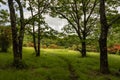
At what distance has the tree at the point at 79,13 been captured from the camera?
31031 millimetres

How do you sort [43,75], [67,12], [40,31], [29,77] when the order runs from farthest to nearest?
[67,12], [40,31], [43,75], [29,77]

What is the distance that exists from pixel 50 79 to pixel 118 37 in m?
23.2

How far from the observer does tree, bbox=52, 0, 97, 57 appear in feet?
102

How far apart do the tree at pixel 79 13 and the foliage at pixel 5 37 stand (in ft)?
24.2

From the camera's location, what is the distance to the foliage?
88.0 ft

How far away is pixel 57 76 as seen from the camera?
15641 millimetres

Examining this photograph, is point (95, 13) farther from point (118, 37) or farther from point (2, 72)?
point (2, 72)

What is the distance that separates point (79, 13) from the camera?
32.2m

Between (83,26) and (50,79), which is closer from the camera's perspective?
(50,79)

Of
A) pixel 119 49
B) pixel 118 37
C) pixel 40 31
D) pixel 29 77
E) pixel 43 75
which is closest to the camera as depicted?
pixel 29 77

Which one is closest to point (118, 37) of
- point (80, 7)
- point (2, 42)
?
point (80, 7)

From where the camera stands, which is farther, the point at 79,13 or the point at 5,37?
the point at 79,13

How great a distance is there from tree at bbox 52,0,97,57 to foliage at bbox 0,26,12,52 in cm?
736

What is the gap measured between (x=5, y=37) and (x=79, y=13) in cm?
1084
